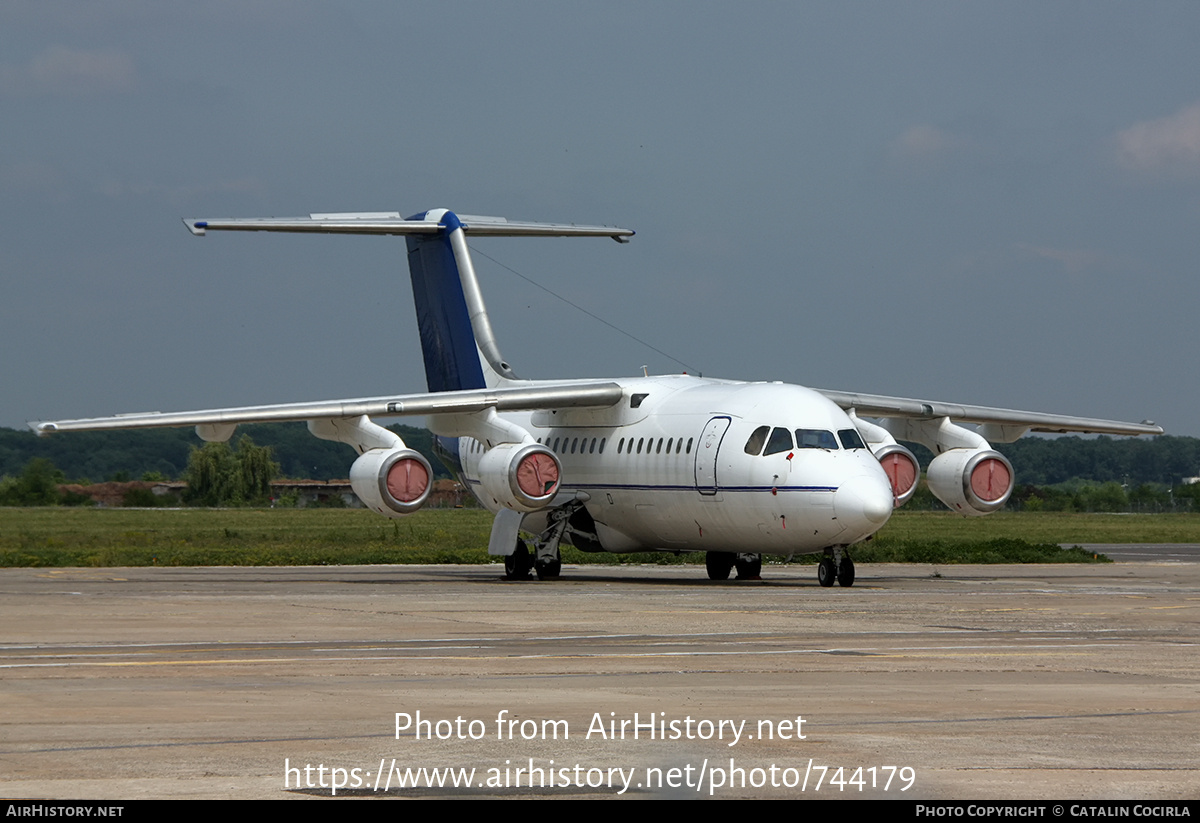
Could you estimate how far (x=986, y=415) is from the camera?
32438 millimetres

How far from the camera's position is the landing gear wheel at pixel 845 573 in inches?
1065

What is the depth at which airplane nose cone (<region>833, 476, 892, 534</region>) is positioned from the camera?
25.2 meters

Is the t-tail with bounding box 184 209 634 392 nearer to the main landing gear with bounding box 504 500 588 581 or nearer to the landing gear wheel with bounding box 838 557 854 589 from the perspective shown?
the main landing gear with bounding box 504 500 588 581

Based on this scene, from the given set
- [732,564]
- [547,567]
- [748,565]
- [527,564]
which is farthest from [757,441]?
[527,564]

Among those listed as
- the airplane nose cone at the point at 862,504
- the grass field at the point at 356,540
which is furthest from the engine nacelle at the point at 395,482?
the grass field at the point at 356,540

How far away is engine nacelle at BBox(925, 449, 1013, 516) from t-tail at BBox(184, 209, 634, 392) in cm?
938

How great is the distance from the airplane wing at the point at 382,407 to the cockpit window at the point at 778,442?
15.4 ft

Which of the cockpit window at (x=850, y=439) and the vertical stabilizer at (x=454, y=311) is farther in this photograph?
the vertical stabilizer at (x=454, y=311)

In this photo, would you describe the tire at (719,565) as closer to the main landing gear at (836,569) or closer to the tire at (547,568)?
the tire at (547,568)

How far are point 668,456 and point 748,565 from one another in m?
3.59

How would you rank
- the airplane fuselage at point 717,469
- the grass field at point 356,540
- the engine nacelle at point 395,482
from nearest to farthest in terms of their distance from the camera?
the airplane fuselage at point 717,469, the engine nacelle at point 395,482, the grass field at point 356,540

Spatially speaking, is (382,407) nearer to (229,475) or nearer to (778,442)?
(778,442)

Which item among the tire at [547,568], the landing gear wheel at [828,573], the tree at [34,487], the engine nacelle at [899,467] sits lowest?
the tree at [34,487]
